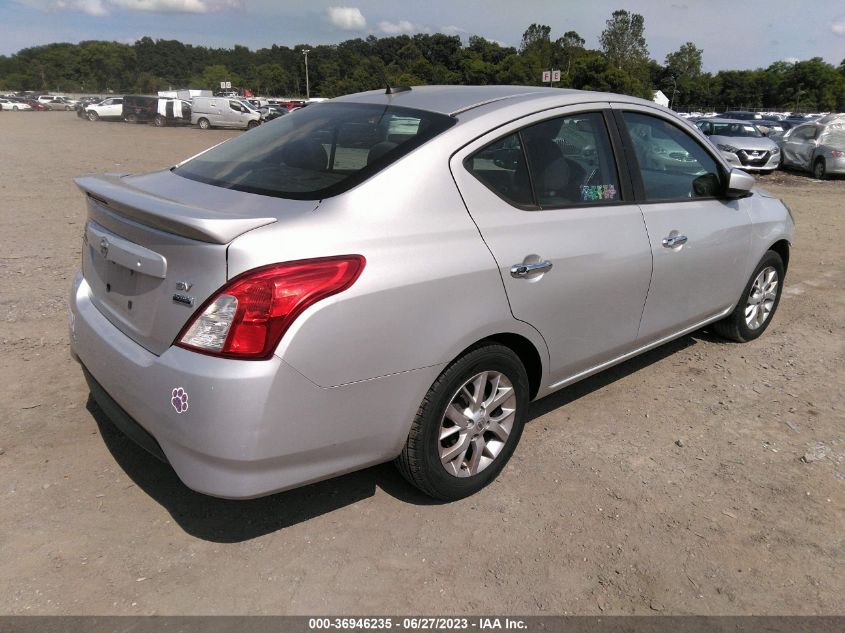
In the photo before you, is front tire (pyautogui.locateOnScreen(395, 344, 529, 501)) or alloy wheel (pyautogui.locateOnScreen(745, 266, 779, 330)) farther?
alloy wheel (pyautogui.locateOnScreen(745, 266, 779, 330))

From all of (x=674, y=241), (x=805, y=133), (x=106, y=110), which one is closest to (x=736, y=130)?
(x=805, y=133)

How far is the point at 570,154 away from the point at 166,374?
2155 mm

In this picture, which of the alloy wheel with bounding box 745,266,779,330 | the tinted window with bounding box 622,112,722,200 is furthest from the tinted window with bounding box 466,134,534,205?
the alloy wheel with bounding box 745,266,779,330

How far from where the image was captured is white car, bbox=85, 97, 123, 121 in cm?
4444

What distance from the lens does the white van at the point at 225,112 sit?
3691 cm

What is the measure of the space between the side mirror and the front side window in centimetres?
107

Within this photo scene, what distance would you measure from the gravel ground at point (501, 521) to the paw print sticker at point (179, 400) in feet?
2.30

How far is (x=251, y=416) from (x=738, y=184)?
131 inches

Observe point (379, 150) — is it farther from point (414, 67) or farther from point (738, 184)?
point (414, 67)

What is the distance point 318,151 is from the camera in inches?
120

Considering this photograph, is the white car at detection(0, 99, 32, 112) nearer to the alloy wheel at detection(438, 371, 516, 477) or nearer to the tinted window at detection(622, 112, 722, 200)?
the tinted window at detection(622, 112, 722, 200)

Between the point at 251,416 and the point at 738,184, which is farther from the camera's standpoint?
the point at 738,184

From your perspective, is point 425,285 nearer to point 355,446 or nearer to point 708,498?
point 355,446

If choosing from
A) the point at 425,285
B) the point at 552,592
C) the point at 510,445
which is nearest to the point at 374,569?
the point at 552,592
